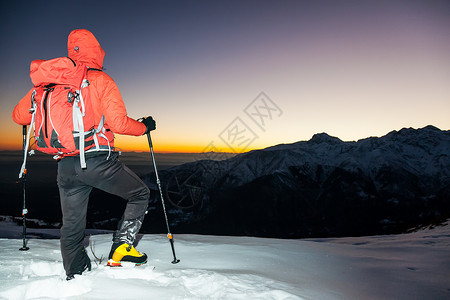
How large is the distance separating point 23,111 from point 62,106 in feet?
3.30

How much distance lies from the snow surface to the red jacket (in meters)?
1.77

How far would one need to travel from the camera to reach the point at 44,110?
10.6ft

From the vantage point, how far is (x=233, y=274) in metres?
3.58

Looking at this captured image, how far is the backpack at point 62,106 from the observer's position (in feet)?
10.5

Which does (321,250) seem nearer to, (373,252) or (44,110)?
(373,252)

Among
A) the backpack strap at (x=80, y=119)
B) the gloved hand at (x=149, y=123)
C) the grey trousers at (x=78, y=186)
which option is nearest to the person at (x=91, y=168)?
the grey trousers at (x=78, y=186)

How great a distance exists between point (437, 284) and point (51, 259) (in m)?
5.67

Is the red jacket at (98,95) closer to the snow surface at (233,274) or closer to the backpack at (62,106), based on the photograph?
the backpack at (62,106)

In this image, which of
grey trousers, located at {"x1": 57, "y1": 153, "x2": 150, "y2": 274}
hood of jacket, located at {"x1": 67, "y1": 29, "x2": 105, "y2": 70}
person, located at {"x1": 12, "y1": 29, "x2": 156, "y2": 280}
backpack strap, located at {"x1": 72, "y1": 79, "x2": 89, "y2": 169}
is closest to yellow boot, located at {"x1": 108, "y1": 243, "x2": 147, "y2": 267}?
person, located at {"x1": 12, "y1": 29, "x2": 156, "y2": 280}

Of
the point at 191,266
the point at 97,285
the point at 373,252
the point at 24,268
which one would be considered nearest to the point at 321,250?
the point at 373,252

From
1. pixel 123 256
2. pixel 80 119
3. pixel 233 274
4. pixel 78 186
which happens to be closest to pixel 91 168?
pixel 78 186

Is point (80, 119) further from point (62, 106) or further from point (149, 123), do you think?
point (149, 123)

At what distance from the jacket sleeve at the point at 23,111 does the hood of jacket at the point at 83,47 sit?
2.46 ft

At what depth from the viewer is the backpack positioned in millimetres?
3186
